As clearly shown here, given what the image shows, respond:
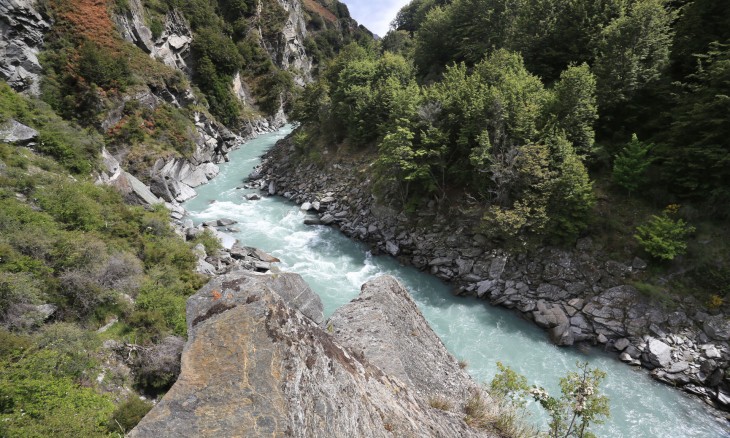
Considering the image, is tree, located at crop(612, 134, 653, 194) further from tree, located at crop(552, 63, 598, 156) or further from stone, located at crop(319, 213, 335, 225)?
stone, located at crop(319, 213, 335, 225)

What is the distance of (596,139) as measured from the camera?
63.0 ft

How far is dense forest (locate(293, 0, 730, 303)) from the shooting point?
14.5 m

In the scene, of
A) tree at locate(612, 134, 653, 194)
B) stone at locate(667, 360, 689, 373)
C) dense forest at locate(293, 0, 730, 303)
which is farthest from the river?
tree at locate(612, 134, 653, 194)

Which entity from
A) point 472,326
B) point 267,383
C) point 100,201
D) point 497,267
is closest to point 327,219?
point 497,267

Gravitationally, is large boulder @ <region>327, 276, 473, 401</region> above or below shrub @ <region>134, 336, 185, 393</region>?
above

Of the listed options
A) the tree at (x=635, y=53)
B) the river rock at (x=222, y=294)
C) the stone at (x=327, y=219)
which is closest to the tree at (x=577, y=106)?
the tree at (x=635, y=53)

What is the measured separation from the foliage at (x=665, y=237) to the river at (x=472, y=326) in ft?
16.9

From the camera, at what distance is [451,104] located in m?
20.1

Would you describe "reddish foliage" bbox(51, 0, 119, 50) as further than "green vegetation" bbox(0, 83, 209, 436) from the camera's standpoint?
Yes

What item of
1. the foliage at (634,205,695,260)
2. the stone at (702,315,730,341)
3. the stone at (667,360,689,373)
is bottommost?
the stone at (667,360,689,373)

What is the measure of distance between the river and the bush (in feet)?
28.9

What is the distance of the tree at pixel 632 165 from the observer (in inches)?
634

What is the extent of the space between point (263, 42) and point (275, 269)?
61230 millimetres

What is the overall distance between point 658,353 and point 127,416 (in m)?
17.2
